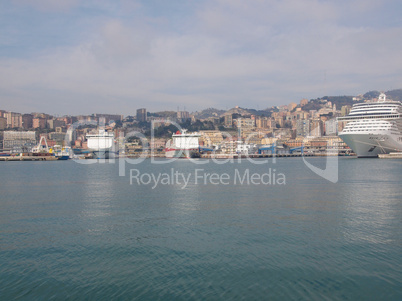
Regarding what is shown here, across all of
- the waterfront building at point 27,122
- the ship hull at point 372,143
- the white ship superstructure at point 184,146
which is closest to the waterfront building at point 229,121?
the white ship superstructure at point 184,146

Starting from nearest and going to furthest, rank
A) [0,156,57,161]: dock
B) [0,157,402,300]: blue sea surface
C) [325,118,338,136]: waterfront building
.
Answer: [0,157,402,300]: blue sea surface, [0,156,57,161]: dock, [325,118,338,136]: waterfront building

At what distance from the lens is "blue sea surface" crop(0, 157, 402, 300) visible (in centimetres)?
645

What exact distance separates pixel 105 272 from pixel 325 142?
9664 cm

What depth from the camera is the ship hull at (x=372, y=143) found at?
4447 cm

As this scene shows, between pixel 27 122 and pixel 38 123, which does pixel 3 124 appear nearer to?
pixel 27 122

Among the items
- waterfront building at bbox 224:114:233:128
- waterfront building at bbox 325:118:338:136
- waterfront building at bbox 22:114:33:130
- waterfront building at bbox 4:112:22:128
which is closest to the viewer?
waterfront building at bbox 325:118:338:136

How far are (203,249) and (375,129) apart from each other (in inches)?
1635

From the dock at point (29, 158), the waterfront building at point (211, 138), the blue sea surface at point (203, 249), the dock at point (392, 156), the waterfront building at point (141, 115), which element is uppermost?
the waterfront building at point (141, 115)

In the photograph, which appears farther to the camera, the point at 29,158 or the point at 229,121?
the point at 229,121

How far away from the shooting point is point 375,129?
143 ft

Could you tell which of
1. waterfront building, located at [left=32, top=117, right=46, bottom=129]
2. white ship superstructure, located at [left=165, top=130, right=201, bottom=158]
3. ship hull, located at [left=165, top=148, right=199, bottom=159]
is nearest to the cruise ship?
white ship superstructure, located at [left=165, top=130, right=201, bottom=158]

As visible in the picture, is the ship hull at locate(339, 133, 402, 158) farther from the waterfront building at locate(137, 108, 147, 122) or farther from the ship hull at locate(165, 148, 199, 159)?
the waterfront building at locate(137, 108, 147, 122)

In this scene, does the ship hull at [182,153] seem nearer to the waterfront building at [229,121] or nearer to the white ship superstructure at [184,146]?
the white ship superstructure at [184,146]

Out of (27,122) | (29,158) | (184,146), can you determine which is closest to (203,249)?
(184,146)
